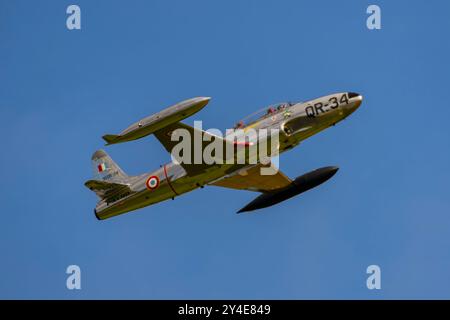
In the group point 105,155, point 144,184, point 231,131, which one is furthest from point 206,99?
point 105,155

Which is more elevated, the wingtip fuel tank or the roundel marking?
the wingtip fuel tank

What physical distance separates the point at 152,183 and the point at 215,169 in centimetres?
240

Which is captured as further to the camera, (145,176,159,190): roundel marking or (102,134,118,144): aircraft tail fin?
(145,176,159,190): roundel marking

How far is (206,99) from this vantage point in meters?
28.6

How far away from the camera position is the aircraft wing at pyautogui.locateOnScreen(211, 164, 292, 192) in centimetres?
3391

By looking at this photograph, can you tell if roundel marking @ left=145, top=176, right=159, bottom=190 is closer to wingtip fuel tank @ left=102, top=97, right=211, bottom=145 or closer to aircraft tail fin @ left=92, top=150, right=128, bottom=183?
aircraft tail fin @ left=92, top=150, right=128, bottom=183

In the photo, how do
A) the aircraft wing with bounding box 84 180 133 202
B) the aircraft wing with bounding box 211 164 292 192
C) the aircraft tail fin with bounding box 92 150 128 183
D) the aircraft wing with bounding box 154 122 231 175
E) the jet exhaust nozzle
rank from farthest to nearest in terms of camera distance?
the aircraft tail fin with bounding box 92 150 128 183 → the aircraft wing with bounding box 211 164 292 192 → the jet exhaust nozzle → the aircraft wing with bounding box 84 180 133 202 → the aircraft wing with bounding box 154 122 231 175

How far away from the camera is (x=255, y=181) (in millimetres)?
34469

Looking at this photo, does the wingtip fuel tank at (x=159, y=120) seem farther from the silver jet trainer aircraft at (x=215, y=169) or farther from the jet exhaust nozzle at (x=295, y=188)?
the jet exhaust nozzle at (x=295, y=188)

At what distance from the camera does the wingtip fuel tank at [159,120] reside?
28734 mm

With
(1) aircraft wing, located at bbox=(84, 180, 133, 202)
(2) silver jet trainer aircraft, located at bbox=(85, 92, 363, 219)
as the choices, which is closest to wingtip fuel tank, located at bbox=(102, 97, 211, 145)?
(2) silver jet trainer aircraft, located at bbox=(85, 92, 363, 219)

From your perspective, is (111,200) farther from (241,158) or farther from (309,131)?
(309,131)

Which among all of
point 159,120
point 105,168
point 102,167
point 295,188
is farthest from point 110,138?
point 295,188

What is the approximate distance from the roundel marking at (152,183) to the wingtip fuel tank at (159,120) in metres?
2.95
